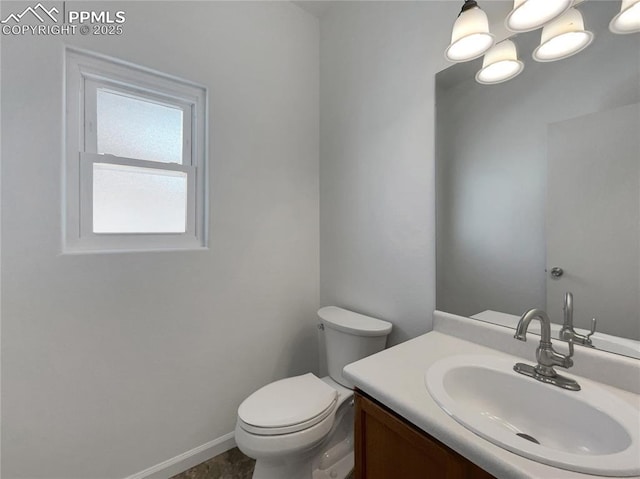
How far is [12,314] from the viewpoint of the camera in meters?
1.04

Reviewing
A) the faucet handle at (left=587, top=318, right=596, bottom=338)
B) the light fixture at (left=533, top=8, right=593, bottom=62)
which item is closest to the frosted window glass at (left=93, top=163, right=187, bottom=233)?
the light fixture at (left=533, top=8, right=593, bottom=62)

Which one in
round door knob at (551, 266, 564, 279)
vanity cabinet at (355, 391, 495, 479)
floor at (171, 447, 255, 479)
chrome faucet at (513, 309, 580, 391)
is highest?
round door knob at (551, 266, 564, 279)

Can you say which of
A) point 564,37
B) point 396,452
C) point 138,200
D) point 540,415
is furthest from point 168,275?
point 564,37

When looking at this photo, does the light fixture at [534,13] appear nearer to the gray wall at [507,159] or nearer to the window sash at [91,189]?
the gray wall at [507,159]

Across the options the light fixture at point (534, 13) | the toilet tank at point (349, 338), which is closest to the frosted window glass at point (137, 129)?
the toilet tank at point (349, 338)

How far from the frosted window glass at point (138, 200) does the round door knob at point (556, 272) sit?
163 cm

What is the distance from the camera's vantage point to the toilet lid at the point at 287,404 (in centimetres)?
109

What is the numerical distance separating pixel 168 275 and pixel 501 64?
169 centimetres

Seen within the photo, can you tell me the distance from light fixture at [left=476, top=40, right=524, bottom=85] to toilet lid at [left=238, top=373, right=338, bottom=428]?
58.1 inches

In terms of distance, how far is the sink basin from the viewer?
54cm

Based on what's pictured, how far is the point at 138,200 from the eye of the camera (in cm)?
137

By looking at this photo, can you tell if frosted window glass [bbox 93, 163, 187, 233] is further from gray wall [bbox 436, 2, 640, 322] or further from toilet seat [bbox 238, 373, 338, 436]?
gray wall [bbox 436, 2, 640, 322]

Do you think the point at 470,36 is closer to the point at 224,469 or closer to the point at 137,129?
the point at 137,129

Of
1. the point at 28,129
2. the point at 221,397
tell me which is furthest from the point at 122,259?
the point at 221,397
